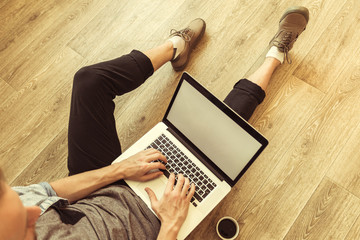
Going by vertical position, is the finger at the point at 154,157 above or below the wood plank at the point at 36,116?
above

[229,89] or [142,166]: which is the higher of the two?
[229,89]

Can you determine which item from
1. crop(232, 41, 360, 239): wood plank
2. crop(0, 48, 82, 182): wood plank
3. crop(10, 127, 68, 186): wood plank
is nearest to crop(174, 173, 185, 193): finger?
crop(232, 41, 360, 239): wood plank

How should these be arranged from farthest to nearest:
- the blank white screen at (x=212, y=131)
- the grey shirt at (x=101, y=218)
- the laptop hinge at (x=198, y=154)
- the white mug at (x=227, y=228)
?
the white mug at (x=227, y=228)
the laptop hinge at (x=198, y=154)
the blank white screen at (x=212, y=131)
the grey shirt at (x=101, y=218)

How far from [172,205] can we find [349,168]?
34.1 inches

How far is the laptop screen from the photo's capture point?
0.94 m

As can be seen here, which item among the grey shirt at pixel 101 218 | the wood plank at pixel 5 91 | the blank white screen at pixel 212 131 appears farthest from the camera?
the wood plank at pixel 5 91

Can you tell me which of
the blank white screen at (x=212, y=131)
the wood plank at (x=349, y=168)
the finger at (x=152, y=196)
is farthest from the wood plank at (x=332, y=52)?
the finger at (x=152, y=196)

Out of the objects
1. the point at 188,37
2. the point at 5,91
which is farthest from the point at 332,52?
the point at 5,91

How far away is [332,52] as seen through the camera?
1.47 metres

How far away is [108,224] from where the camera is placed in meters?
0.88

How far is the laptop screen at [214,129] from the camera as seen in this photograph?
36.9 inches

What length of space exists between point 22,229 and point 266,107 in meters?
1.15

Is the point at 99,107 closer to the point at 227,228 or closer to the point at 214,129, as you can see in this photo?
the point at 214,129

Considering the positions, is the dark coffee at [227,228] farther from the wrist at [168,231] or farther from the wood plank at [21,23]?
the wood plank at [21,23]
